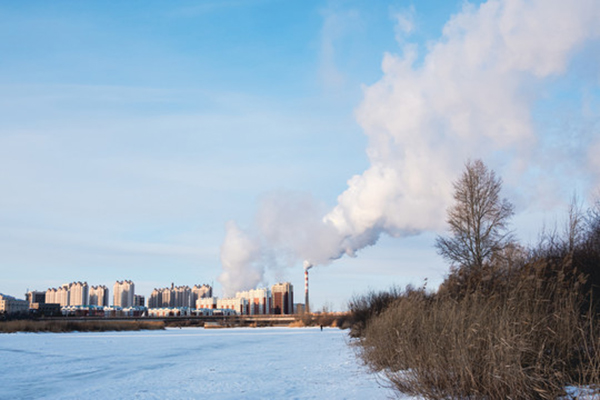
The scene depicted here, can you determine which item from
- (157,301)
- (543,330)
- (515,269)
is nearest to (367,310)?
(515,269)

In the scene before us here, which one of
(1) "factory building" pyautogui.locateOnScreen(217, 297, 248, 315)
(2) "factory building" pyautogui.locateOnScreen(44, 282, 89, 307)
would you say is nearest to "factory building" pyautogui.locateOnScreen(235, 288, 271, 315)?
(1) "factory building" pyautogui.locateOnScreen(217, 297, 248, 315)

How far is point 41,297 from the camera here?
171 metres

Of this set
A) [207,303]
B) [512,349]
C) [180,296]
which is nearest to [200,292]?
[180,296]

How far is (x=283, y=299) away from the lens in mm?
121438

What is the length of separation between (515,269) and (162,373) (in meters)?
7.95

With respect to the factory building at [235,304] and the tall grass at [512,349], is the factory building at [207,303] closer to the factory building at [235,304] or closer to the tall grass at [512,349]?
the factory building at [235,304]

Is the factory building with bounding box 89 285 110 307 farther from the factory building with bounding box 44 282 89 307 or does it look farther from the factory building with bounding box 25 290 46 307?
the factory building with bounding box 25 290 46 307

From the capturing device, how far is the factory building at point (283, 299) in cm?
12119

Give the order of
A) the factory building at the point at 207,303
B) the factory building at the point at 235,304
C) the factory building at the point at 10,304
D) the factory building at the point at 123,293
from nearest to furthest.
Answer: the factory building at the point at 235,304, the factory building at the point at 207,303, the factory building at the point at 10,304, the factory building at the point at 123,293

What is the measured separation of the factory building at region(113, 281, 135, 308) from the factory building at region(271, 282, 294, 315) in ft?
208

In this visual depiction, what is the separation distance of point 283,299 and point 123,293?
6763cm

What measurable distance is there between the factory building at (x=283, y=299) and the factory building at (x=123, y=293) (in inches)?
2497

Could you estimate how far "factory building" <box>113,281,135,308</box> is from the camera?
163625 mm

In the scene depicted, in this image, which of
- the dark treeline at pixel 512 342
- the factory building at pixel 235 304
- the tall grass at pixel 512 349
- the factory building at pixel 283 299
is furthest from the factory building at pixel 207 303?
the tall grass at pixel 512 349
